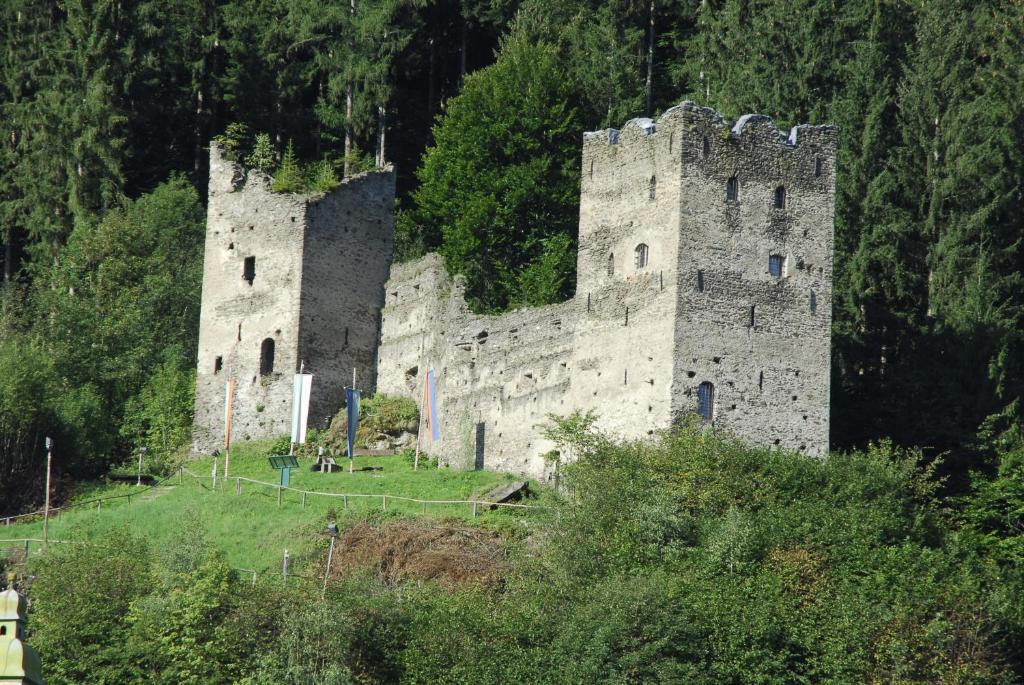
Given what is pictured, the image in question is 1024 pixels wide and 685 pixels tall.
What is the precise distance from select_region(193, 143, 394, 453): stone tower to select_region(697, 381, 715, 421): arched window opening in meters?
11.9

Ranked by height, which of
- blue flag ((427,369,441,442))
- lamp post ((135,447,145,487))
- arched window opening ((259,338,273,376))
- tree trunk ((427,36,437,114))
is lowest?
lamp post ((135,447,145,487))

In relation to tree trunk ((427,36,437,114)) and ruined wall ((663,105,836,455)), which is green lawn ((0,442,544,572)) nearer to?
ruined wall ((663,105,836,455))

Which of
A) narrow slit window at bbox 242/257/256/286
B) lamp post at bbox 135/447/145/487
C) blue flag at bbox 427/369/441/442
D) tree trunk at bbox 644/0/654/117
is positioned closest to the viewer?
blue flag at bbox 427/369/441/442

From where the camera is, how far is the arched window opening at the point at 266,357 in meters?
49.2

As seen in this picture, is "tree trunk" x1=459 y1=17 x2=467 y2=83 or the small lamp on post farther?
"tree trunk" x1=459 y1=17 x2=467 y2=83

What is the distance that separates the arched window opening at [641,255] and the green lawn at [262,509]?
5.32 m

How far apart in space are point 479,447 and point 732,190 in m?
8.24

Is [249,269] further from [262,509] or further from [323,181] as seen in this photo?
[262,509]

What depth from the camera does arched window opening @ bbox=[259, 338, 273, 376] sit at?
49188mm

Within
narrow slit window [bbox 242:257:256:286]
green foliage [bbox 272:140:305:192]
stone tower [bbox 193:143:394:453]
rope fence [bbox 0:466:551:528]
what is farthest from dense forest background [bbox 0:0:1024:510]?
narrow slit window [bbox 242:257:256:286]

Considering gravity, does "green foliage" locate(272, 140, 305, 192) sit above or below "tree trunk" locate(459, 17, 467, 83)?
below

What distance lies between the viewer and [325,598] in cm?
3472

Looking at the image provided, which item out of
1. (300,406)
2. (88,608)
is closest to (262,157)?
(300,406)

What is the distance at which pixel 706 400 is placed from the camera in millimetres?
39875
